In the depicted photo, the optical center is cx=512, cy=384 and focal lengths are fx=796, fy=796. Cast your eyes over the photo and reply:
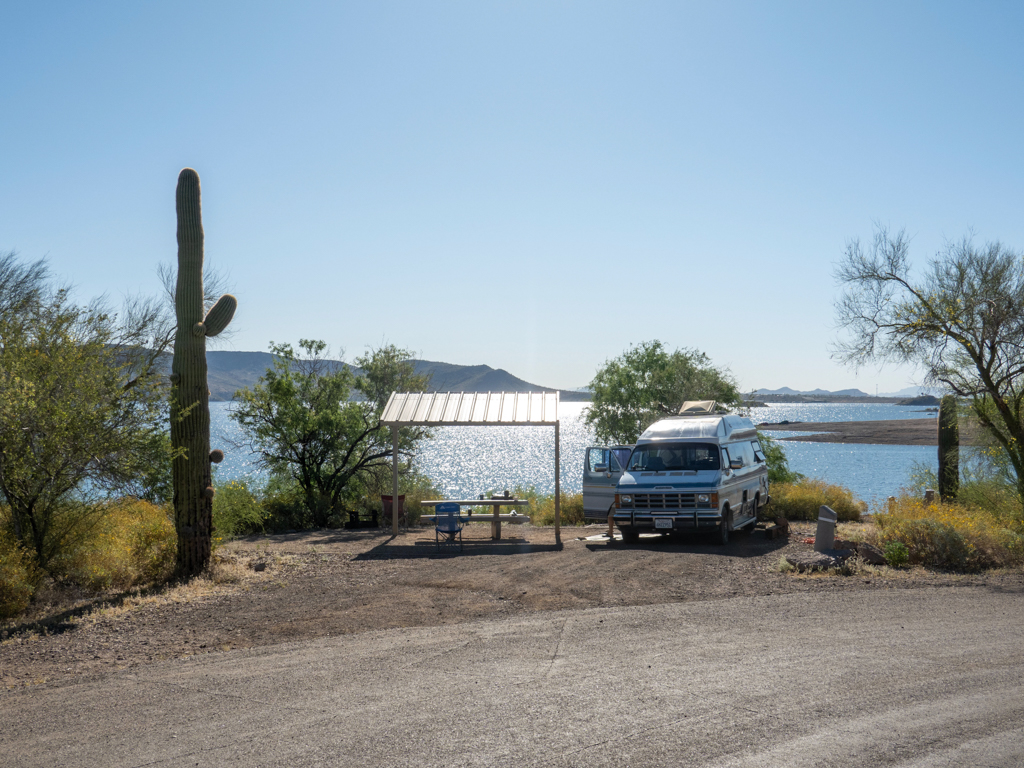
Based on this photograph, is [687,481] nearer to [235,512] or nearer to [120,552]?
[120,552]

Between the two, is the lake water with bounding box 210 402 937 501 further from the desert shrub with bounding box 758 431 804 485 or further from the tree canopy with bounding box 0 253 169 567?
the tree canopy with bounding box 0 253 169 567

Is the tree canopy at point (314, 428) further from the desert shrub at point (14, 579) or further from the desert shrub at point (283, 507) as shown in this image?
the desert shrub at point (14, 579)

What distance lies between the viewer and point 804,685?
6098 millimetres

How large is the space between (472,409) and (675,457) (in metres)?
4.36

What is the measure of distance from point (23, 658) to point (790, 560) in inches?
398

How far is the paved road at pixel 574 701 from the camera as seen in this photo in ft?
16.1

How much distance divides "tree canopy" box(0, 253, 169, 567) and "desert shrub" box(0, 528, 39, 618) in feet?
0.87

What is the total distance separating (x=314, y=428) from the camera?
22.9 m

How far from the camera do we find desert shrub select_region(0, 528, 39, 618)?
30.9 ft

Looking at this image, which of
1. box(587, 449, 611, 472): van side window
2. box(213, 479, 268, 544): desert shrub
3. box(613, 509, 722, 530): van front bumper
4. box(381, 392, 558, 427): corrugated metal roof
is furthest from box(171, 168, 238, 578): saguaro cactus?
box(587, 449, 611, 472): van side window

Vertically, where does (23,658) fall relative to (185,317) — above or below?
below

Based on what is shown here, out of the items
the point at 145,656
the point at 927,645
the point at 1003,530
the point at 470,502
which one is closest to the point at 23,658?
the point at 145,656

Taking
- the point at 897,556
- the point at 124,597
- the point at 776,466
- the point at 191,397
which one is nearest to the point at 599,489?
the point at 897,556

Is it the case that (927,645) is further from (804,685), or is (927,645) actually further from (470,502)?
(470,502)
